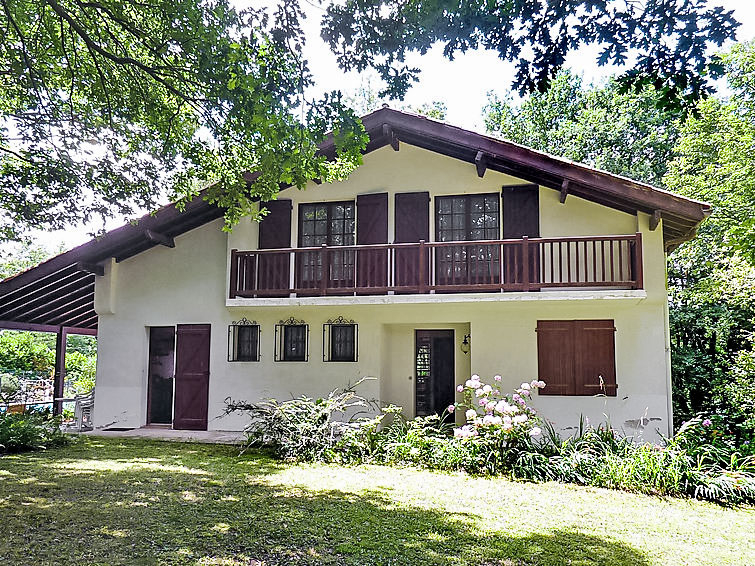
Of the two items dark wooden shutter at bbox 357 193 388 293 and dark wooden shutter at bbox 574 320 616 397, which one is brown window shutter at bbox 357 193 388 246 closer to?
dark wooden shutter at bbox 357 193 388 293

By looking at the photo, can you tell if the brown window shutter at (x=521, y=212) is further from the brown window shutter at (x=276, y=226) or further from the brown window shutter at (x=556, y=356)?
the brown window shutter at (x=276, y=226)

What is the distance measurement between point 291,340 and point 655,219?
23.8 ft

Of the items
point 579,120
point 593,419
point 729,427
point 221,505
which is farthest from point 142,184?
point 579,120

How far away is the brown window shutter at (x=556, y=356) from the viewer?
35.4 feet

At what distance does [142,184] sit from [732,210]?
13843 millimetres

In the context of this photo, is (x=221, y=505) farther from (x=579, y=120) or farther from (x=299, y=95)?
(x=579, y=120)

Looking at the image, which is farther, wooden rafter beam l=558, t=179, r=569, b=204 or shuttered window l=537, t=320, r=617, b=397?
shuttered window l=537, t=320, r=617, b=397

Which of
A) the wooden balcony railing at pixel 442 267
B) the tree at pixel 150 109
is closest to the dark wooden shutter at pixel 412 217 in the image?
the wooden balcony railing at pixel 442 267

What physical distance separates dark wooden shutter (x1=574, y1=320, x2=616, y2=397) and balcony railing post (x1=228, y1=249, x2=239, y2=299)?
6.52 m

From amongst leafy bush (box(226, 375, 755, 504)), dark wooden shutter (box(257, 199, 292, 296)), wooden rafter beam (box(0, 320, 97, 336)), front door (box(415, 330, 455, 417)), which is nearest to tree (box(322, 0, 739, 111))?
leafy bush (box(226, 375, 755, 504))

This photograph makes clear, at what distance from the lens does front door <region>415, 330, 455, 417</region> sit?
1224cm

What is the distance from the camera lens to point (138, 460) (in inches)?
348

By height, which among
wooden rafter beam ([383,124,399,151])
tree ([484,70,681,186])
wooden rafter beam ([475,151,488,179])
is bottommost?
wooden rafter beam ([475,151,488,179])

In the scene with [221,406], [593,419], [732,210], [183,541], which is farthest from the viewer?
[732,210]
